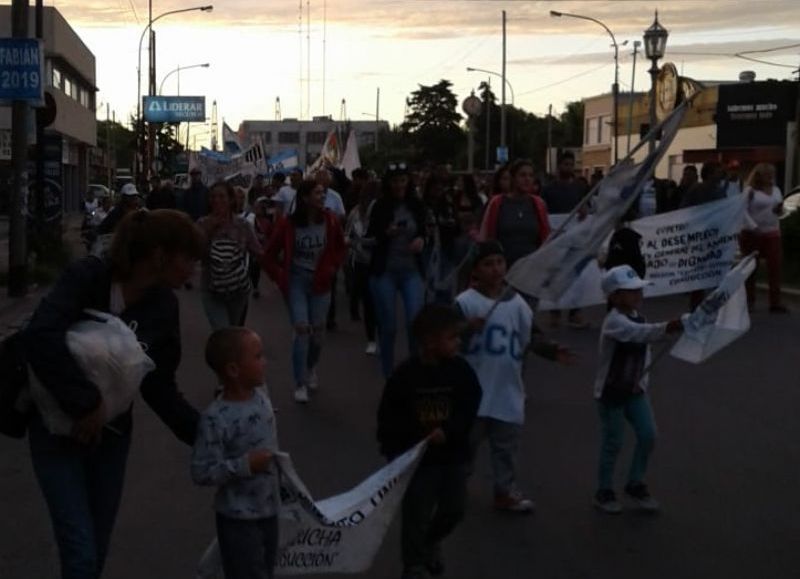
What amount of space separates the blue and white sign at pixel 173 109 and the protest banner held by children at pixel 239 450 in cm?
5860

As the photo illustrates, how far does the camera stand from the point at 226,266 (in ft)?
34.2

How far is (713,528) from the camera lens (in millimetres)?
7117

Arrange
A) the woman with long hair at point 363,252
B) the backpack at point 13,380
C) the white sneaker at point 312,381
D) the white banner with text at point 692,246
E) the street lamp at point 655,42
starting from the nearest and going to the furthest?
the backpack at point 13,380, the white banner with text at point 692,246, the white sneaker at point 312,381, the woman with long hair at point 363,252, the street lamp at point 655,42

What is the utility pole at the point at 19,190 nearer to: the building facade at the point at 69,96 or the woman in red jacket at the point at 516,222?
the woman in red jacket at the point at 516,222

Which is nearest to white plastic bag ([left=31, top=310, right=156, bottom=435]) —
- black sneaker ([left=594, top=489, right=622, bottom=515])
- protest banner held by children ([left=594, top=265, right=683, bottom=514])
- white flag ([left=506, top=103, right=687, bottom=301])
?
white flag ([left=506, top=103, right=687, bottom=301])

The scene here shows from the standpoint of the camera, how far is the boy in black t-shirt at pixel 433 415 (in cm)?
565

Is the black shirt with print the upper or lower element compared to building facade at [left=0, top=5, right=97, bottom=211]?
lower

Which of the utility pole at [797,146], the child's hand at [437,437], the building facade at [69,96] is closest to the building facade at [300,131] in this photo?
the building facade at [69,96]

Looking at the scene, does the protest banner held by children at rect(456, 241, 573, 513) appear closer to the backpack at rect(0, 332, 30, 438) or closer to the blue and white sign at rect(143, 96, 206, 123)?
the backpack at rect(0, 332, 30, 438)

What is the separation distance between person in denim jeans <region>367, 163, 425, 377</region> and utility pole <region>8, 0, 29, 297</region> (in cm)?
959

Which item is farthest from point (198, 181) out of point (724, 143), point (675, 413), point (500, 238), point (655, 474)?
point (724, 143)

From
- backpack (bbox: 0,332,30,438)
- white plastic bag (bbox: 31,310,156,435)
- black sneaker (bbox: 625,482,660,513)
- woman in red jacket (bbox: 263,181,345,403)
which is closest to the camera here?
white plastic bag (bbox: 31,310,156,435)

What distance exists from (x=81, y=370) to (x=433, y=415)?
5.47 feet

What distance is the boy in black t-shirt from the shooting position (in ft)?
18.5
